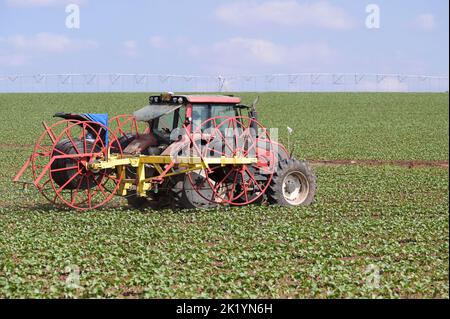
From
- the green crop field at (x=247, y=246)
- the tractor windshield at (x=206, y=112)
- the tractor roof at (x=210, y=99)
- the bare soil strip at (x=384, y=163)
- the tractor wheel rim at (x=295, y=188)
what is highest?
the tractor roof at (x=210, y=99)

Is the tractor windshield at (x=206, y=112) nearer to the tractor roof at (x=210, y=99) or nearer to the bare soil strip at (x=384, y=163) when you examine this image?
the tractor roof at (x=210, y=99)

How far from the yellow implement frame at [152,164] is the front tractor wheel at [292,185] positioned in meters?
0.74

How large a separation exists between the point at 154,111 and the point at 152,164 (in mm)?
1185

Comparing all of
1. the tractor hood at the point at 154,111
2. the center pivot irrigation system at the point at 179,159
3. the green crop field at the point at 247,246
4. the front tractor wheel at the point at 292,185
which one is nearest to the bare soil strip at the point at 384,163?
the green crop field at the point at 247,246

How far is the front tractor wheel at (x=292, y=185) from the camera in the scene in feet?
54.0

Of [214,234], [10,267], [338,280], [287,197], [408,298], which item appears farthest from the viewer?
[287,197]

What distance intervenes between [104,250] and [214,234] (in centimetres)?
210

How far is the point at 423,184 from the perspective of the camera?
21.1 m

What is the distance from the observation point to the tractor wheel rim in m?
16.9

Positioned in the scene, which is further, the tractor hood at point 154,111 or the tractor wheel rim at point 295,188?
the tractor wheel rim at point 295,188
